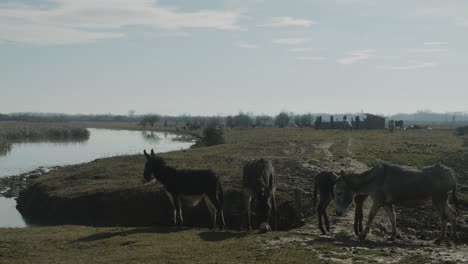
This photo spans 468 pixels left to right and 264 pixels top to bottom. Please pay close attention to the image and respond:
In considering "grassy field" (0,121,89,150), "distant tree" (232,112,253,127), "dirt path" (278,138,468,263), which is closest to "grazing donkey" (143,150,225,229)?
"dirt path" (278,138,468,263)

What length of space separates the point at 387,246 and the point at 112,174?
24918 millimetres

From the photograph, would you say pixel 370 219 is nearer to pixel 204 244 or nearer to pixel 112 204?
pixel 204 244

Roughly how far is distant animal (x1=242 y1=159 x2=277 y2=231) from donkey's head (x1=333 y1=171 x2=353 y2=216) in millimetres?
2426

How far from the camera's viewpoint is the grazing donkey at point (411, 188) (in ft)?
57.0

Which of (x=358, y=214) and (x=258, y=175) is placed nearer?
(x=358, y=214)

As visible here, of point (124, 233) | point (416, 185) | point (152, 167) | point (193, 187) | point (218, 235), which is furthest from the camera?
point (152, 167)

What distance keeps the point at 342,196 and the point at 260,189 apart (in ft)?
9.55

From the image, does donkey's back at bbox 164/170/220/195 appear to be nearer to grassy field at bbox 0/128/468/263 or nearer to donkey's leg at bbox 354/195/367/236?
grassy field at bbox 0/128/468/263

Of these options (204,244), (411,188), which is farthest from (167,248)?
(411,188)

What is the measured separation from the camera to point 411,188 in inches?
685

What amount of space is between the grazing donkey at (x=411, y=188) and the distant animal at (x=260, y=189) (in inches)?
135

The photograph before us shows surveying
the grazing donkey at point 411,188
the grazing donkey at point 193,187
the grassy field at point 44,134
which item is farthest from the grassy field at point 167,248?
the grassy field at point 44,134

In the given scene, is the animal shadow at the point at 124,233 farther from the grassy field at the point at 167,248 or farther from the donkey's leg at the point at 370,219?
the donkey's leg at the point at 370,219

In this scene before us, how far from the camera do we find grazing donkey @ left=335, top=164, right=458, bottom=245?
1738cm
